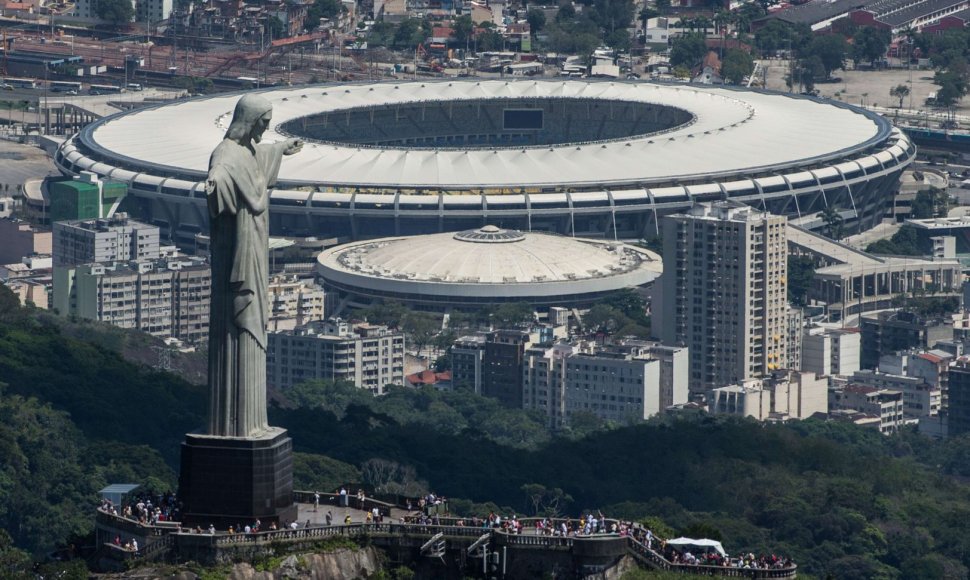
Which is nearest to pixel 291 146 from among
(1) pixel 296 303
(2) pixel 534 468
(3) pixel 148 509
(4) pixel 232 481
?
(4) pixel 232 481

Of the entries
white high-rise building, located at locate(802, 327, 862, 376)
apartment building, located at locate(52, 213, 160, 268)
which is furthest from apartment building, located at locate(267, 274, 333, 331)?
white high-rise building, located at locate(802, 327, 862, 376)

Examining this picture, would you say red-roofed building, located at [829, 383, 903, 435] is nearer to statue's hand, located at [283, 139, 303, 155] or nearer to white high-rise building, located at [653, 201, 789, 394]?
white high-rise building, located at [653, 201, 789, 394]

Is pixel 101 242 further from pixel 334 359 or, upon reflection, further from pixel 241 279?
pixel 241 279

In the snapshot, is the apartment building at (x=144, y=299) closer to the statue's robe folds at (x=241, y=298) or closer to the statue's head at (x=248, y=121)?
the statue's robe folds at (x=241, y=298)

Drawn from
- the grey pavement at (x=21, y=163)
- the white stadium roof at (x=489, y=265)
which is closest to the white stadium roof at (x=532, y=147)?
the grey pavement at (x=21, y=163)

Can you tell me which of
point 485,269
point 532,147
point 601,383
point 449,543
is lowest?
point 601,383

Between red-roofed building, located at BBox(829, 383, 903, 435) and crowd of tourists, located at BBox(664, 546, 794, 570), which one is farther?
red-roofed building, located at BBox(829, 383, 903, 435)
